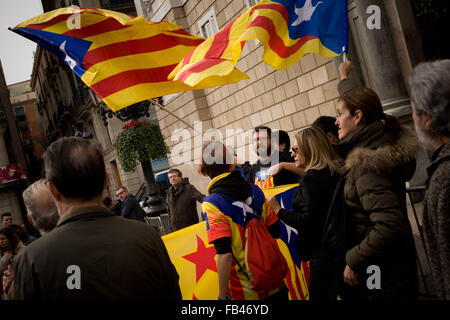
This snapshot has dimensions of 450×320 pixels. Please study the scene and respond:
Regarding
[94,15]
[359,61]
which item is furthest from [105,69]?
[359,61]

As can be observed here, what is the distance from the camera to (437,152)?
1619 mm

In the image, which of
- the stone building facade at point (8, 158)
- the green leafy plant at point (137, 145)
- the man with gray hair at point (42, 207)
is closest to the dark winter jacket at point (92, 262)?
the man with gray hair at point (42, 207)

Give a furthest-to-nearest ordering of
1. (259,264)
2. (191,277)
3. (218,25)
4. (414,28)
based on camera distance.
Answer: (218,25)
(414,28)
(191,277)
(259,264)

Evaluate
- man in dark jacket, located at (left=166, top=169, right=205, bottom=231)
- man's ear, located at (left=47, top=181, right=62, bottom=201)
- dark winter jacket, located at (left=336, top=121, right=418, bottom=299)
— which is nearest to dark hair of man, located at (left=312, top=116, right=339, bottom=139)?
dark winter jacket, located at (left=336, top=121, right=418, bottom=299)

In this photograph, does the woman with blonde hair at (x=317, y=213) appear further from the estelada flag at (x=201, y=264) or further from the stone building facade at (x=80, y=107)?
the stone building facade at (x=80, y=107)

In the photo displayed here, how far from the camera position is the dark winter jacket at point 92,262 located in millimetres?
1483

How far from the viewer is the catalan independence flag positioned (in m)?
4.08

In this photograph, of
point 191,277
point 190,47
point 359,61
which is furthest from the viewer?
point 359,61

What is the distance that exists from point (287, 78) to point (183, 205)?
4611mm

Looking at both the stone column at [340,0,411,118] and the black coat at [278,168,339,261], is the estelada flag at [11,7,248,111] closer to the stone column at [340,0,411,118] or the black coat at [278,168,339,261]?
the black coat at [278,168,339,261]

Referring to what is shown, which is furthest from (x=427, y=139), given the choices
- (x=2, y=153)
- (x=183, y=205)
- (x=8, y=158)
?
(x=8, y=158)

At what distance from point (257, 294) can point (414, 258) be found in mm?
1081

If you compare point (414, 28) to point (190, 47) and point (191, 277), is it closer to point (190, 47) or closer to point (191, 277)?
point (190, 47)

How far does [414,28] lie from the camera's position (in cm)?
672
